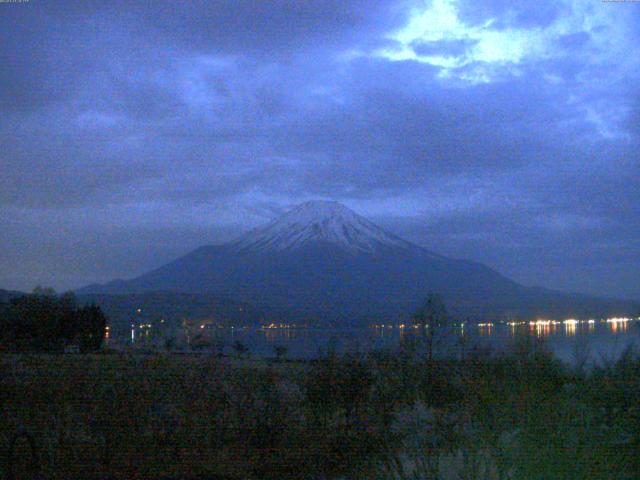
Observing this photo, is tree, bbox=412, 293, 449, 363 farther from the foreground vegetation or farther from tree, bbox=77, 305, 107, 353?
tree, bbox=77, 305, 107, 353

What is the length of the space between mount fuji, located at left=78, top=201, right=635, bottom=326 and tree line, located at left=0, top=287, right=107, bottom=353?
152 ft

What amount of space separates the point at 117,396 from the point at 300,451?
339cm

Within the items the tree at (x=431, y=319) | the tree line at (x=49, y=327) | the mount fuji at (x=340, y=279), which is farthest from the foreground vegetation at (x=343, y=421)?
the mount fuji at (x=340, y=279)

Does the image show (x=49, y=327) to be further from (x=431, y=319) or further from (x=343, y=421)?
(x=343, y=421)

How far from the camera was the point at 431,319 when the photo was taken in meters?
16.6

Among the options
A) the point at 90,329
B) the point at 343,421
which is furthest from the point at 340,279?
the point at 343,421

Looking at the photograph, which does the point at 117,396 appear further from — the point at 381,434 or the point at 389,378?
the point at 389,378

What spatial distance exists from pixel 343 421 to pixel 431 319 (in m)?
3.40

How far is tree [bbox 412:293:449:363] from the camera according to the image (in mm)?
16677

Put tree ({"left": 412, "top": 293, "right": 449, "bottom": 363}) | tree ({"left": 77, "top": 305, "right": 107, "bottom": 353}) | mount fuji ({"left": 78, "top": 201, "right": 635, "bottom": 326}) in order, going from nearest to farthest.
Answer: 1. tree ({"left": 412, "top": 293, "right": 449, "bottom": 363})
2. tree ({"left": 77, "top": 305, "right": 107, "bottom": 353})
3. mount fuji ({"left": 78, "top": 201, "right": 635, "bottom": 326})

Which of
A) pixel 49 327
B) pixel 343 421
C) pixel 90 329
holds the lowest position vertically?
pixel 343 421

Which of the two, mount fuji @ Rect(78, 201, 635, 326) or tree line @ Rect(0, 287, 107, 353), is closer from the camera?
tree line @ Rect(0, 287, 107, 353)

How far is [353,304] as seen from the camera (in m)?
111

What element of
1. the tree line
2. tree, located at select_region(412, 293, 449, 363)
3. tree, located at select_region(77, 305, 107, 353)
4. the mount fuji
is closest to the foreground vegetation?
tree, located at select_region(412, 293, 449, 363)
